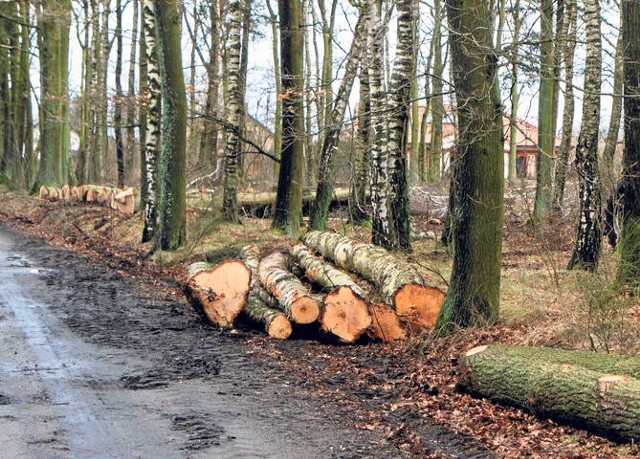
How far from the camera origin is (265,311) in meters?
10.4

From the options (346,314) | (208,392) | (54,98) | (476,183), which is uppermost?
(54,98)

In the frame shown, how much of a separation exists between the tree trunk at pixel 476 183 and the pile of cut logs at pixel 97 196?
51.0ft

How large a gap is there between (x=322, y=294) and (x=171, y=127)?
678 cm

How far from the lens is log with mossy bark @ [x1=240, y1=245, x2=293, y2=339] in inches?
391

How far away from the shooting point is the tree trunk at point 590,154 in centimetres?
1245

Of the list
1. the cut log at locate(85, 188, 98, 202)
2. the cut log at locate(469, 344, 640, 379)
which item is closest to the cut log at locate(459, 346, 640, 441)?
the cut log at locate(469, 344, 640, 379)

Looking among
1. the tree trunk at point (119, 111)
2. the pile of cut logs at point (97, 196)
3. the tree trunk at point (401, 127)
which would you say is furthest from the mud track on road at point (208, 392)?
the tree trunk at point (119, 111)

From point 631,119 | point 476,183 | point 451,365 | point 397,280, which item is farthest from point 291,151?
point 451,365

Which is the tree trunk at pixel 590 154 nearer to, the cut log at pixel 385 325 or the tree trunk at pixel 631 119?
the tree trunk at pixel 631 119

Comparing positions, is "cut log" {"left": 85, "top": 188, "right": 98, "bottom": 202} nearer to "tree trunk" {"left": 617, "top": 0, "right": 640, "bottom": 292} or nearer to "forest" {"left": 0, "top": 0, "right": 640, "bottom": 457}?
"forest" {"left": 0, "top": 0, "right": 640, "bottom": 457}

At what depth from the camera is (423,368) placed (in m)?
8.20

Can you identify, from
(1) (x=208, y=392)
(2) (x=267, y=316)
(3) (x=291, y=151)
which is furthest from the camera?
(3) (x=291, y=151)

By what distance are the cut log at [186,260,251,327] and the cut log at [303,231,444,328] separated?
1841 mm

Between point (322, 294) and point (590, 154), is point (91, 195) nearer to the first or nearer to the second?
point (322, 294)
